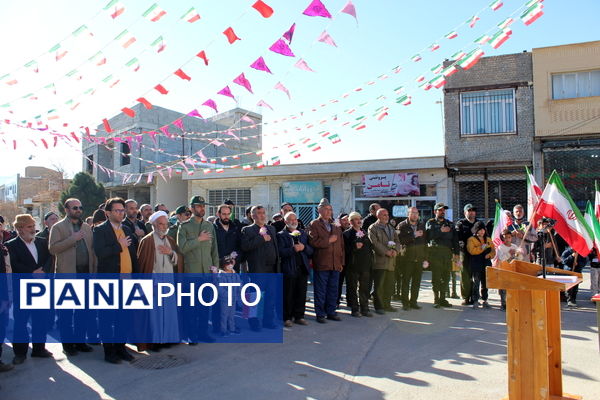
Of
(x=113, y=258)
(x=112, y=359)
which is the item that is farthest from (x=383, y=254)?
(x=112, y=359)

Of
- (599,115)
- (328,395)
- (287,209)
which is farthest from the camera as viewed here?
(599,115)

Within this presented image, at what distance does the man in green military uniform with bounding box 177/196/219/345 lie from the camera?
6684mm

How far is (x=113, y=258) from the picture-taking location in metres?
5.76

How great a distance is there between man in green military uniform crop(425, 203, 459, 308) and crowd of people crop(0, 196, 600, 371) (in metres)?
0.02

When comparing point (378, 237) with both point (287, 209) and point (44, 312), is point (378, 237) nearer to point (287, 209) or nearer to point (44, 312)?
point (287, 209)

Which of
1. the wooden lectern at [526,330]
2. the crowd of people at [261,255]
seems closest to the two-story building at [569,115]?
the crowd of people at [261,255]

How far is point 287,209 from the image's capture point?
980 cm

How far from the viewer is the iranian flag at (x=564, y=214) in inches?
201

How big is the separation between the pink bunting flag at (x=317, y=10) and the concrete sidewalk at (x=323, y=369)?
408cm

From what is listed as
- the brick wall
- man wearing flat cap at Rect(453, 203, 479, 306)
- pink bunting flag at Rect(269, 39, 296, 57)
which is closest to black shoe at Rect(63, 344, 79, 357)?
pink bunting flag at Rect(269, 39, 296, 57)

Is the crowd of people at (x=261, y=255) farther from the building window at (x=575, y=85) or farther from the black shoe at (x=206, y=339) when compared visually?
the building window at (x=575, y=85)

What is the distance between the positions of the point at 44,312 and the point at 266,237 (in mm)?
3162

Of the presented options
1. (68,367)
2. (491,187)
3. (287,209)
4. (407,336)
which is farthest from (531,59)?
(68,367)

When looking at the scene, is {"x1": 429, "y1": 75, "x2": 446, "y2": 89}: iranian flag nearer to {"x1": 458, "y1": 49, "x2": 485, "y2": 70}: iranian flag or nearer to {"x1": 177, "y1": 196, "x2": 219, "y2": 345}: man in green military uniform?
{"x1": 458, "y1": 49, "x2": 485, "y2": 70}: iranian flag
